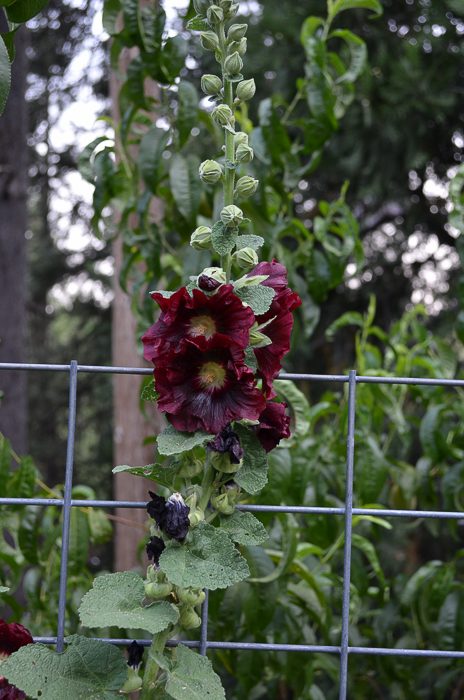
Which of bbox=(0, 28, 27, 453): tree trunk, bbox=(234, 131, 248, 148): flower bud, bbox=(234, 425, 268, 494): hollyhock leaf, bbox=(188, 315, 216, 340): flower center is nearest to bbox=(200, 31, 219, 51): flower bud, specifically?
bbox=(234, 131, 248, 148): flower bud

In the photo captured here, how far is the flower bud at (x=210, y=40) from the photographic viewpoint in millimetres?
1017

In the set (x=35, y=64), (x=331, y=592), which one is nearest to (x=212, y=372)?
(x=331, y=592)

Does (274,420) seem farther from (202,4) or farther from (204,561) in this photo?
(202,4)

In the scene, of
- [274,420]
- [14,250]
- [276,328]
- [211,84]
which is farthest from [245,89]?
[14,250]

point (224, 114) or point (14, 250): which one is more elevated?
point (224, 114)

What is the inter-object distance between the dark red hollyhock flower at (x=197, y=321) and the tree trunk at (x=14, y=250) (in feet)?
10.7

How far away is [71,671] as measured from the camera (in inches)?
37.2

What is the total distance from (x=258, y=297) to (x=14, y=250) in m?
3.59

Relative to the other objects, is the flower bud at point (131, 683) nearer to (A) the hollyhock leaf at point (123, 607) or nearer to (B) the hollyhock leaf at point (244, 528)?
(A) the hollyhock leaf at point (123, 607)

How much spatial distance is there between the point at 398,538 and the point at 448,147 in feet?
5.68

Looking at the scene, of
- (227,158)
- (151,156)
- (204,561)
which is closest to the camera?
(204,561)

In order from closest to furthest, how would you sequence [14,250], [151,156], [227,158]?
Answer: [227,158], [151,156], [14,250]

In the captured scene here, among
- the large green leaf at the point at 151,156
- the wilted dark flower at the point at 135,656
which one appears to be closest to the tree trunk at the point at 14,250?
the large green leaf at the point at 151,156

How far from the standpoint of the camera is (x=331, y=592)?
6.19ft
